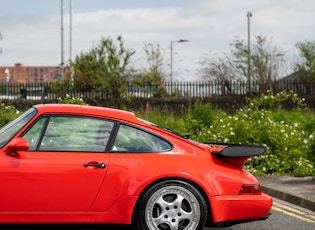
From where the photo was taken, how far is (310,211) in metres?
9.77

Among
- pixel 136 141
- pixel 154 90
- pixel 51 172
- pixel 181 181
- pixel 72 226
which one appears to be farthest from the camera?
pixel 154 90

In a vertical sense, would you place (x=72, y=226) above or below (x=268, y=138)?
below

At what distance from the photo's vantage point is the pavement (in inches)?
403

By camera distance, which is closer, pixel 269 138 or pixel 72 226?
pixel 72 226

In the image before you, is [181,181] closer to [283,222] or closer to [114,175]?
[114,175]

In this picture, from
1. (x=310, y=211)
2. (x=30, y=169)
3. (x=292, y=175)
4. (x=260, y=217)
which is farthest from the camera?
(x=292, y=175)

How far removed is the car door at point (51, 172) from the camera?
6422mm

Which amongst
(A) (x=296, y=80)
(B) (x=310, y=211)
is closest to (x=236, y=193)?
(B) (x=310, y=211)

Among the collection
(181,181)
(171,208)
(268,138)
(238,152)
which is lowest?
(171,208)

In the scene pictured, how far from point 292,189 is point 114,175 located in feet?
18.1

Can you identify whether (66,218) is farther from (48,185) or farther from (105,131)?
(105,131)

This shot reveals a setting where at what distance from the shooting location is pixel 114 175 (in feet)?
21.5

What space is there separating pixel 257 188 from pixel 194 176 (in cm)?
71

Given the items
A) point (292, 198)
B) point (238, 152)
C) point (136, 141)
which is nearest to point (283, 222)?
point (292, 198)
